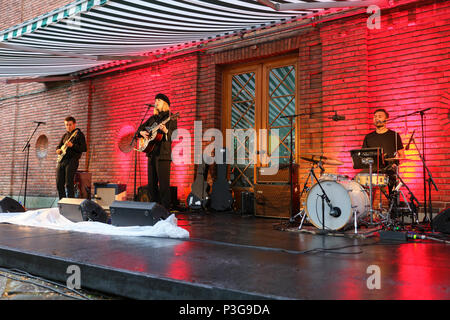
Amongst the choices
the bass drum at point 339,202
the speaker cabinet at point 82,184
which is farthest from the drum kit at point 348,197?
the speaker cabinet at point 82,184

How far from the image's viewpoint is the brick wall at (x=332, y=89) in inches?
192

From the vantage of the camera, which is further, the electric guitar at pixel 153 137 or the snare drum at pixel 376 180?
the electric guitar at pixel 153 137

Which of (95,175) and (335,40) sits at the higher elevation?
(335,40)

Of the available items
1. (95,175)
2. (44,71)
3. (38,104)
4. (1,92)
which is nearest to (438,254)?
(95,175)

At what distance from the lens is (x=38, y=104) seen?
9.91 metres

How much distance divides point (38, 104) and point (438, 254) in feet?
33.2

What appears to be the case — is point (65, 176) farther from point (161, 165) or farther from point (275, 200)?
point (275, 200)

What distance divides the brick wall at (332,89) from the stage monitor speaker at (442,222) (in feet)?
3.17

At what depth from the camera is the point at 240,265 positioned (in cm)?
225

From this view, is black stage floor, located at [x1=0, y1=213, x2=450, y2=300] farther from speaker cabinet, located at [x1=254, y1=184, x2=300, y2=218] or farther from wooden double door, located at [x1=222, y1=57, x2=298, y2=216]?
wooden double door, located at [x1=222, y1=57, x2=298, y2=216]

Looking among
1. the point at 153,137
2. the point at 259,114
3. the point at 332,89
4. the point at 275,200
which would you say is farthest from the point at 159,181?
the point at 332,89

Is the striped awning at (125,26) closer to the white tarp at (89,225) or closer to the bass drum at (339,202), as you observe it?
the bass drum at (339,202)

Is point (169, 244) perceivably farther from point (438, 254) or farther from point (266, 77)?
point (266, 77)

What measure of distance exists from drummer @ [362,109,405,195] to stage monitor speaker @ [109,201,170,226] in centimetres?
282
